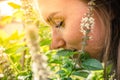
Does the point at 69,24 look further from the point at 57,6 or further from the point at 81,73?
the point at 81,73

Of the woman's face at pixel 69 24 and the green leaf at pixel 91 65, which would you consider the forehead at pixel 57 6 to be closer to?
the woman's face at pixel 69 24

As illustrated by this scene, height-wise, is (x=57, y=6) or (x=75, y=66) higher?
(x=57, y=6)

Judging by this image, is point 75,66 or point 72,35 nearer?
point 75,66

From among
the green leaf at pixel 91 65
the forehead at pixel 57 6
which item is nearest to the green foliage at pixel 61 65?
the green leaf at pixel 91 65

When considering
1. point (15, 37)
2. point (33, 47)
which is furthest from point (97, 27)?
point (33, 47)

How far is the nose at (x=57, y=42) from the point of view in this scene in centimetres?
99

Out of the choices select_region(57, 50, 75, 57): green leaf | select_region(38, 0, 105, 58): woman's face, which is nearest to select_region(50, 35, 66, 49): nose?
select_region(38, 0, 105, 58): woman's face

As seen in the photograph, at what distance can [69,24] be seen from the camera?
969mm

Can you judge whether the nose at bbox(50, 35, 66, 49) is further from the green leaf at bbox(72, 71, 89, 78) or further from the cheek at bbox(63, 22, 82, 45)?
the green leaf at bbox(72, 71, 89, 78)

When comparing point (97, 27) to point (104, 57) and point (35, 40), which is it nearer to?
point (104, 57)

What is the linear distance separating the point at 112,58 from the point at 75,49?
12cm

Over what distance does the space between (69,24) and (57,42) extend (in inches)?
2.8

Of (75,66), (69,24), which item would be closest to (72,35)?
(69,24)

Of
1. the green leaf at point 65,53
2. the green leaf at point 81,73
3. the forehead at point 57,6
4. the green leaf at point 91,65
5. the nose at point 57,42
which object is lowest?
the green leaf at point 81,73
